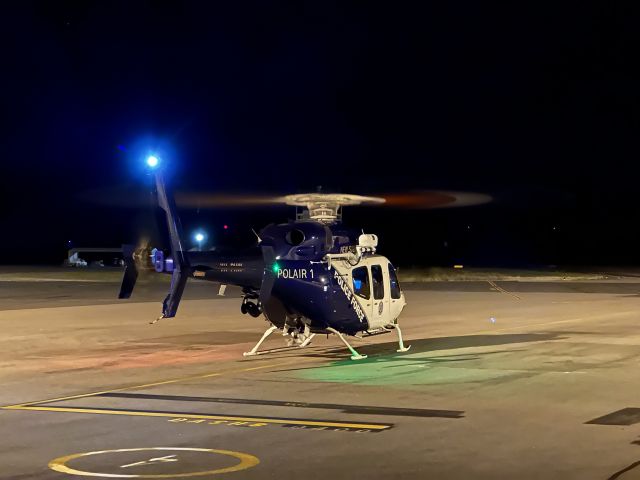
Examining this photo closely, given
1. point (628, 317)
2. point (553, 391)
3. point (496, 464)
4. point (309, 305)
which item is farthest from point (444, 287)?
point (496, 464)

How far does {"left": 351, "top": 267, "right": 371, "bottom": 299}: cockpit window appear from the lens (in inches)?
840

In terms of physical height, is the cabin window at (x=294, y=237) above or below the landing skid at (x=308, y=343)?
above

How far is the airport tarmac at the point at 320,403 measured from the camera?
10.6 meters

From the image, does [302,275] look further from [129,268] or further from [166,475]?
[166,475]

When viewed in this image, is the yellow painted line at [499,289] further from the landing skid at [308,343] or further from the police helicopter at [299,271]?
the police helicopter at [299,271]

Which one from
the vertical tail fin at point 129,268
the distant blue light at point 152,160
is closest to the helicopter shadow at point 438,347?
the vertical tail fin at point 129,268

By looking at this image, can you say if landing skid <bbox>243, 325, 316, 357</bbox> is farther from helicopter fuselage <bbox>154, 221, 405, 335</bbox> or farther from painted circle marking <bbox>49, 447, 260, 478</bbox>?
painted circle marking <bbox>49, 447, 260, 478</bbox>

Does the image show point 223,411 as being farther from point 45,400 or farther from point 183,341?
point 183,341

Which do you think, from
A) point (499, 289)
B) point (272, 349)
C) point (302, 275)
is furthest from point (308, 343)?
point (499, 289)

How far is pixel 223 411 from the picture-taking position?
14.1 m

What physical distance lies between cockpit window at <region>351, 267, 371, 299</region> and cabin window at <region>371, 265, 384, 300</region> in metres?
0.23

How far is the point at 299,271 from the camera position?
67.9ft

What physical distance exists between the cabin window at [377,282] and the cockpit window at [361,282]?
0.23 m

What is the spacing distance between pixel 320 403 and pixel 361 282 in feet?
23.1
